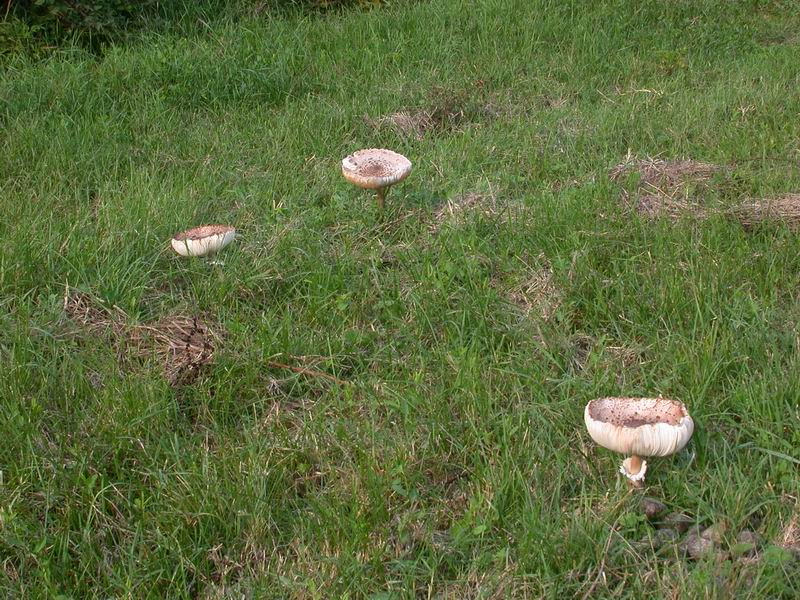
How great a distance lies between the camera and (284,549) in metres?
2.64

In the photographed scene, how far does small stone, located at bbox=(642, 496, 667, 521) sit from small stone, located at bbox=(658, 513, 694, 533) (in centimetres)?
3

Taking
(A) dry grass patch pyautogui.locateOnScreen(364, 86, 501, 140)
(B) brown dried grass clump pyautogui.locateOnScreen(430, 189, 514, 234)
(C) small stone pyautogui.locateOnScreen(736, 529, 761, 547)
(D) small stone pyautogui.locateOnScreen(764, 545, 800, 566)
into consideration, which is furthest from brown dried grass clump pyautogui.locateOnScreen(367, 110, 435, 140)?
(D) small stone pyautogui.locateOnScreen(764, 545, 800, 566)

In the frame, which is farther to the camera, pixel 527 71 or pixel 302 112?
pixel 527 71

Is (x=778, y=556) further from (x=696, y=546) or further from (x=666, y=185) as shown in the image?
(x=666, y=185)

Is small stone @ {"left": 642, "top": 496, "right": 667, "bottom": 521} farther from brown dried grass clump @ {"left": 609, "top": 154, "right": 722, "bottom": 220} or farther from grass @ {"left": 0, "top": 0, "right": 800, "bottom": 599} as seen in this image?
brown dried grass clump @ {"left": 609, "top": 154, "right": 722, "bottom": 220}

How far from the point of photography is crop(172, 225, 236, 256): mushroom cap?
3.89 meters

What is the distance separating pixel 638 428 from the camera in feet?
8.31

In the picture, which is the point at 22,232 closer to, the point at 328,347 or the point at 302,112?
the point at 328,347

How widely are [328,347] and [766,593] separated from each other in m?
1.71

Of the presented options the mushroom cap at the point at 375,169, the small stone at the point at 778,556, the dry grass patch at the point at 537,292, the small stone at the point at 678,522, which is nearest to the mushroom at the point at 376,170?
the mushroom cap at the point at 375,169

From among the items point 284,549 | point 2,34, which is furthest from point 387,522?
point 2,34

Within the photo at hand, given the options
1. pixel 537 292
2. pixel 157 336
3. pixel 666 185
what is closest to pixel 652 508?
pixel 537 292

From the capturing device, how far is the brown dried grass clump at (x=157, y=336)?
3.33 m

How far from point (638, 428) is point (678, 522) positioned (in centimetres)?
30
